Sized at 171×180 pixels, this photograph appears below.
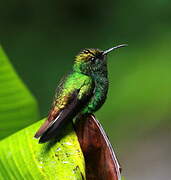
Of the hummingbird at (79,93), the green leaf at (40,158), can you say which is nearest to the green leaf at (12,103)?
the green leaf at (40,158)

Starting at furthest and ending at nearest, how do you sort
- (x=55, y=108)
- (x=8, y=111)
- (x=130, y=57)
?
1. (x=130, y=57)
2. (x=8, y=111)
3. (x=55, y=108)

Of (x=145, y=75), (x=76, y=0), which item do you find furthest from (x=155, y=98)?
(x=76, y=0)

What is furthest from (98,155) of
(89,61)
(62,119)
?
(89,61)

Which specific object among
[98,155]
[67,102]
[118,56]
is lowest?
[118,56]

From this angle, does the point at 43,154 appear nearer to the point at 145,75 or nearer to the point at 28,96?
the point at 28,96

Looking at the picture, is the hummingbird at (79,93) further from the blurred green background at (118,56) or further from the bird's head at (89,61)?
the blurred green background at (118,56)

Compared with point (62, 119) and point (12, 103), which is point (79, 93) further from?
point (12, 103)
